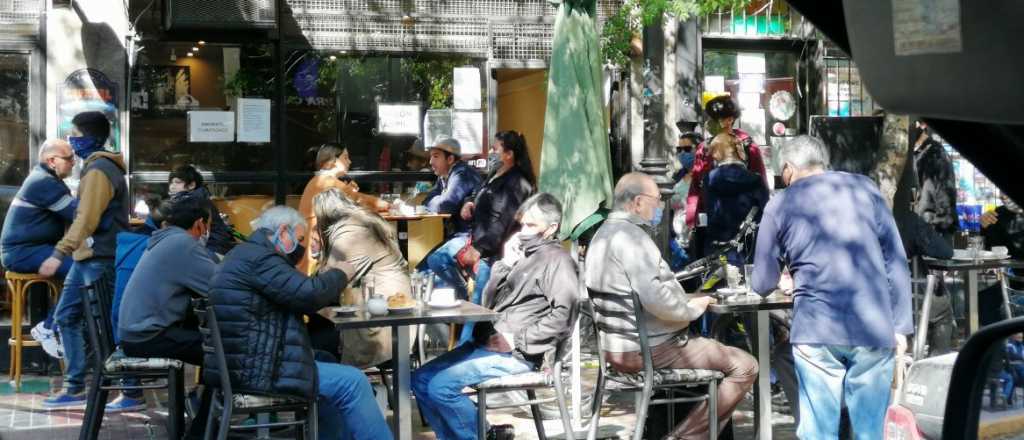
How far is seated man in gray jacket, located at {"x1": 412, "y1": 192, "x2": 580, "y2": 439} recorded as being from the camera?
6891mm

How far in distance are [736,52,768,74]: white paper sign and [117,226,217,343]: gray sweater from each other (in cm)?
776

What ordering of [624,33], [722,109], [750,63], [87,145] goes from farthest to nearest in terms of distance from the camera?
[750,63], [624,33], [722,109], [87,145]

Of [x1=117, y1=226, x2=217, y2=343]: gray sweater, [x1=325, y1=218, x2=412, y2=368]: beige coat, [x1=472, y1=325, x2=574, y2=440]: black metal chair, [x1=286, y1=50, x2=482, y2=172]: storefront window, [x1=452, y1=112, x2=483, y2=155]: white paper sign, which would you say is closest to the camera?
[x1=472, y1=325, x2=574, y2=440]: black metal chair

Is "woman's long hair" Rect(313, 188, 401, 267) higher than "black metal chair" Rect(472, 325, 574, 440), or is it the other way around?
"woman's long hair" Rect(313, 188, 401, 267)

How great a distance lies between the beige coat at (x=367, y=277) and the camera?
7.94 metres

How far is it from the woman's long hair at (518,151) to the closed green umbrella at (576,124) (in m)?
0.90

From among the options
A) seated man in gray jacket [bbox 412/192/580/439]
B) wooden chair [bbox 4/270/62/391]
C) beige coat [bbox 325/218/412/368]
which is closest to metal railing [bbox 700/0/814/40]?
beige coat [bbox 325/218/412/368]

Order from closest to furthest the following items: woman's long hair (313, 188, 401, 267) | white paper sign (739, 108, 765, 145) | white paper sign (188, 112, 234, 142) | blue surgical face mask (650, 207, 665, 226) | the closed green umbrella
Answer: blue surgical face mask (650, 207, 665, 226) → woman's long hair (313, 188, 401, 267) → the closed green umbrella → white paper sign (188, 112, 234, 142) → white paper sign (739, 108, 765, 145)

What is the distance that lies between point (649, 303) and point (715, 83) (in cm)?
719

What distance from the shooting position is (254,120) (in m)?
11.6

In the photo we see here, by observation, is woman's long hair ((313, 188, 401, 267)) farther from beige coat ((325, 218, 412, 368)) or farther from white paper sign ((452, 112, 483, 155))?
white paper sign ((452, 112, 483, 155))

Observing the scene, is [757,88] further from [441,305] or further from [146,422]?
[146,422]

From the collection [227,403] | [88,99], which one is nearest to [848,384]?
[227,403]

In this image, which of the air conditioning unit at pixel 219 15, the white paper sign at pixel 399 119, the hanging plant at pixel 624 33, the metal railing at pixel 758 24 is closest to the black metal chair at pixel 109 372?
the air conditioning unit at pixel 219 15
